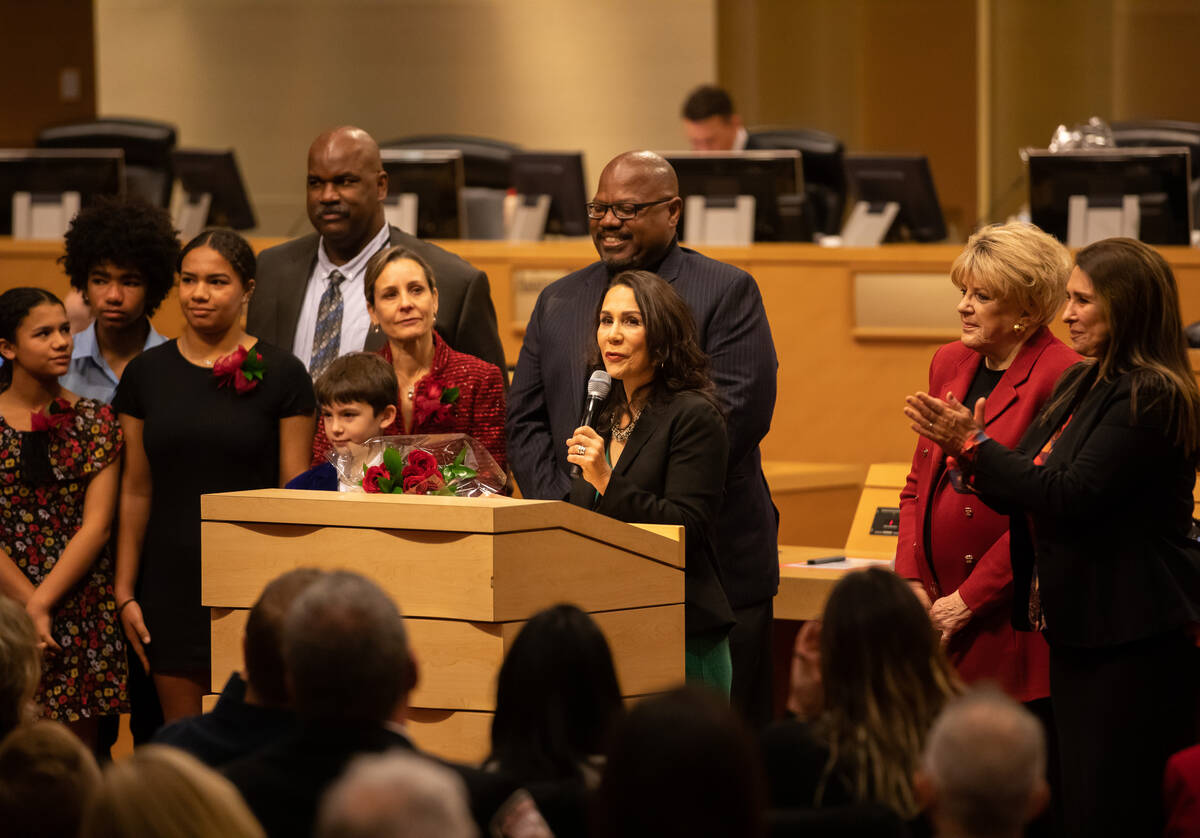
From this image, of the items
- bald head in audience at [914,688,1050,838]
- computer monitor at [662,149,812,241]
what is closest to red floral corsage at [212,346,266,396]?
bald head in audience at [914,688,1050,838]

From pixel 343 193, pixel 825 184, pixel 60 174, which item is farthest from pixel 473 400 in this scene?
pixel 60 174

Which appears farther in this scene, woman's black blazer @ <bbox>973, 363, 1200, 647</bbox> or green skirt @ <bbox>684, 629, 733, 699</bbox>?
green skirt @ <bbox>684, 629, 733, 699</bbox>

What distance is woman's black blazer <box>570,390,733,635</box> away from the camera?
10.4ft

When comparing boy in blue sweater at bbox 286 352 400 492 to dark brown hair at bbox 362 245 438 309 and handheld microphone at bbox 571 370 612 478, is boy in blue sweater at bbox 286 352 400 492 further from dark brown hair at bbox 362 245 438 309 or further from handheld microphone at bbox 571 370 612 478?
handheld microphone at bbox 571 370 612 478

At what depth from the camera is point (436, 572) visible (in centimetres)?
276

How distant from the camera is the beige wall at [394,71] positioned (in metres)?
10.8

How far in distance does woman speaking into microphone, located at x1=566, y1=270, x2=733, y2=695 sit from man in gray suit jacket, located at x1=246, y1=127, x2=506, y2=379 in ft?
3.28

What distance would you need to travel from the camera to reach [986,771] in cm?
177

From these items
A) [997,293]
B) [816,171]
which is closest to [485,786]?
[997,293]

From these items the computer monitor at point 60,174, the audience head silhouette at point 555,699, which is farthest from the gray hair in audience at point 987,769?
the computer monitor at point 60,174

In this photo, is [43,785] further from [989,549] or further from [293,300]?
[293,300]

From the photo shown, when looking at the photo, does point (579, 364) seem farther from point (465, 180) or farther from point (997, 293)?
point (465, 180)

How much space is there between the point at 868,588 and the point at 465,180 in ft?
20.2

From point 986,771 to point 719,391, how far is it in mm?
1766
